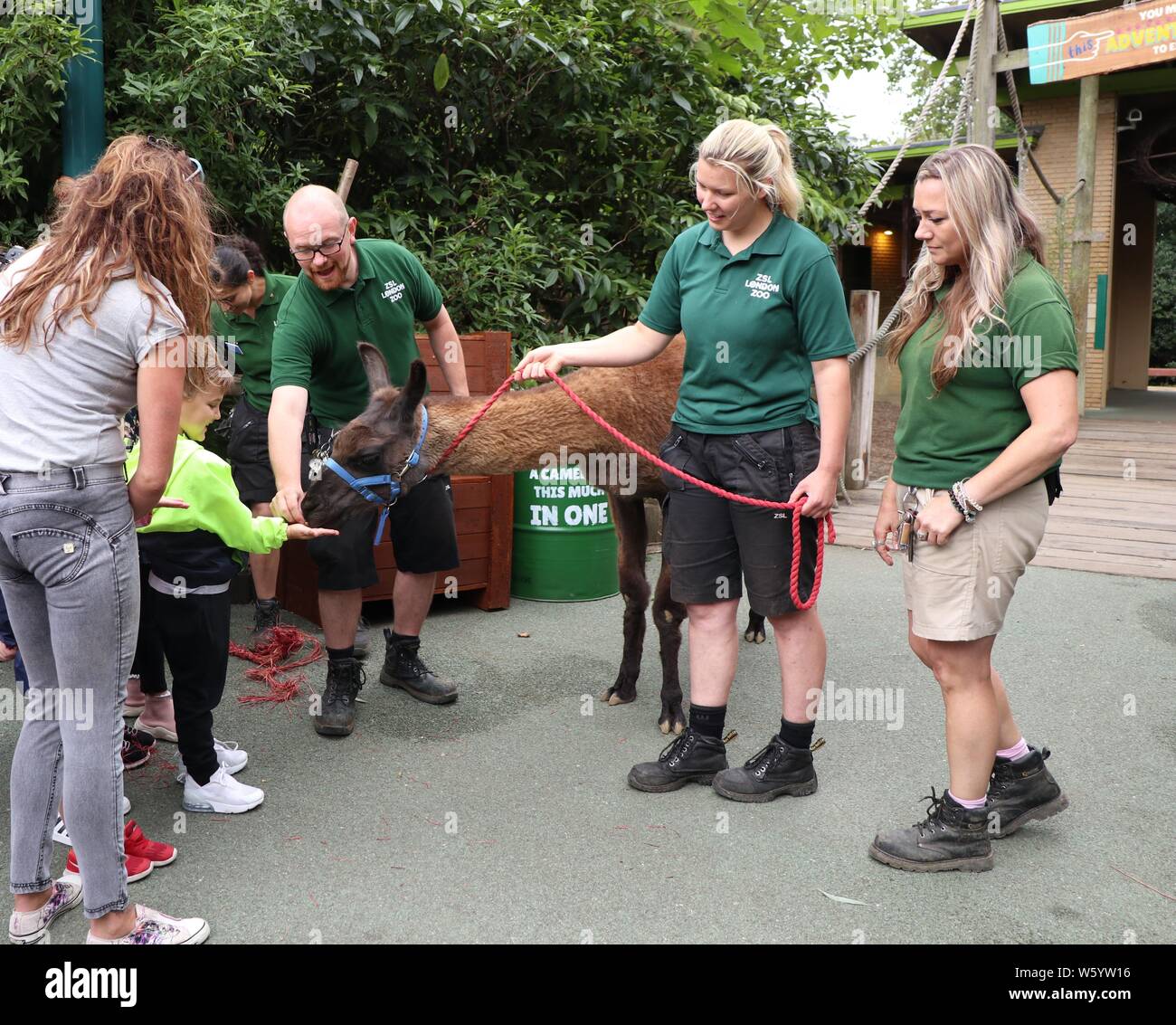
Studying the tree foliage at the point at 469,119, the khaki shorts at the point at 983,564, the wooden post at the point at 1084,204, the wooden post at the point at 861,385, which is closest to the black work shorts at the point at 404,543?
the khaki shorts at the point at 983,564

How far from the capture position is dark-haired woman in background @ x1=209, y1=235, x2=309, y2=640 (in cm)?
544

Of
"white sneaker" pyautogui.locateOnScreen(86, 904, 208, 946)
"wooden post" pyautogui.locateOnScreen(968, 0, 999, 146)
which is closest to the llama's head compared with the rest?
"white sneaker" pyautogui.locateOnScreen(86, 904, 208, 946)

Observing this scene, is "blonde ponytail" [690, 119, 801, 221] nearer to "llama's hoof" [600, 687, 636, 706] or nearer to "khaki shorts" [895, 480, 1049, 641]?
"khaki shorts" [895, 480, 1049, 641]

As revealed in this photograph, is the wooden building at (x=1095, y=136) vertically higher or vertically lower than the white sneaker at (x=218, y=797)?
higher

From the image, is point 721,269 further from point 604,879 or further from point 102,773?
point 102,773

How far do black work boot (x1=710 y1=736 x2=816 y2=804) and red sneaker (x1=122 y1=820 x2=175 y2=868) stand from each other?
6.04 feet

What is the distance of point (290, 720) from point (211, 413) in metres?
1.58

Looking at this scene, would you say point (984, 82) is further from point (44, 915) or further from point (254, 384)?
point (44, 915)

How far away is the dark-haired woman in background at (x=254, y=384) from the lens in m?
5.44

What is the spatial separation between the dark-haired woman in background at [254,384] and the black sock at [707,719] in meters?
2.69

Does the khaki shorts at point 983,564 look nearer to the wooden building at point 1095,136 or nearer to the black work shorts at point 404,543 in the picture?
the black work shorts at point 404,543

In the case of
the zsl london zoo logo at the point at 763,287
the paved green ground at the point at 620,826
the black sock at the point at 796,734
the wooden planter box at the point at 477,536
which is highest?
the zsl london zoo logo at the point at 763,287

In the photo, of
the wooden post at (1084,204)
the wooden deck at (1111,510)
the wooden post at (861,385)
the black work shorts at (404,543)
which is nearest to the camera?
the black work shorts at (404,543)
